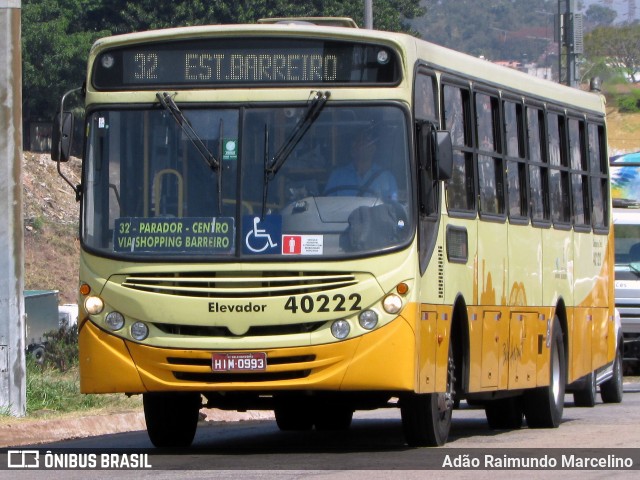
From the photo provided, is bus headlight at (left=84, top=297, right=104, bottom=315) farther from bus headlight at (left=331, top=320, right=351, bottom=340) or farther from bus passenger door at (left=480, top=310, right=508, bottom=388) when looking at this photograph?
bus passenger door at (left=480, top=310, right=508, bottom=388)

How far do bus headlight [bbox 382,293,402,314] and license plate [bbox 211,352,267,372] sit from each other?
0.91 m

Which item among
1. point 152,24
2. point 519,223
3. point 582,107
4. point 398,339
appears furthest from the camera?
point 152,24

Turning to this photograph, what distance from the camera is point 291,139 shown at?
1158 centimetres

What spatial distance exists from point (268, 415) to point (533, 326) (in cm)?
489

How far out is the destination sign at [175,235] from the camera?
11.5m

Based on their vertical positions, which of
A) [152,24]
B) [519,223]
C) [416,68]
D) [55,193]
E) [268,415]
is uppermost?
[152,24]

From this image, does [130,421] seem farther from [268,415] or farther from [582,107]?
[582,107]

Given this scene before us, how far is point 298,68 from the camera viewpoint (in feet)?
38.6

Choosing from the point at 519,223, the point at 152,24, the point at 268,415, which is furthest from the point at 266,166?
the point at 152,24

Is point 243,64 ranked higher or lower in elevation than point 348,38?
lower

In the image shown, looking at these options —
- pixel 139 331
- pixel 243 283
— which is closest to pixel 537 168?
pixel 243 283

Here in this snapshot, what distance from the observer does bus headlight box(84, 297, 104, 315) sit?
1168 centimetres

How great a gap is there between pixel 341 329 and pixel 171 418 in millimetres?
2098

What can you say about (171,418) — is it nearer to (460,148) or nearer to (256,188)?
(256,188)
